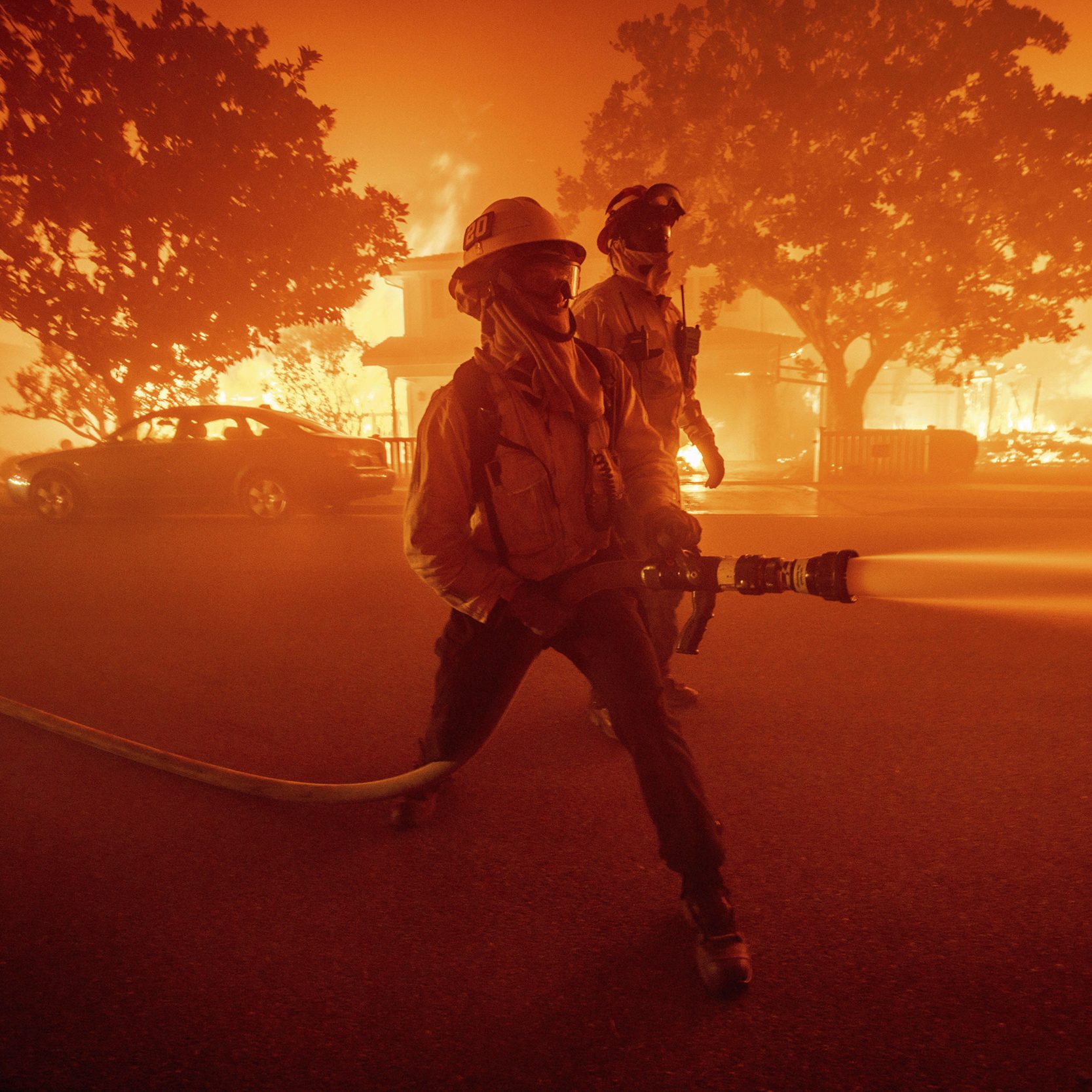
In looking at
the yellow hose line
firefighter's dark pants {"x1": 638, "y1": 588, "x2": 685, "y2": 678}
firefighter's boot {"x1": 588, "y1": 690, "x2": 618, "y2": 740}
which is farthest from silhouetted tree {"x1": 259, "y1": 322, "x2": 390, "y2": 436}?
firefighter's dark pants {"x1": 638, "y1": 588, "x2": 685, "y2": 678}

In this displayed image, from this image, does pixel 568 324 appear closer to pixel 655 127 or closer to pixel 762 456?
pixel 655 127

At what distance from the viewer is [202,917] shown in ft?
8.30

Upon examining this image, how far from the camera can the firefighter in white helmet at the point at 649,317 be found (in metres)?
3.51

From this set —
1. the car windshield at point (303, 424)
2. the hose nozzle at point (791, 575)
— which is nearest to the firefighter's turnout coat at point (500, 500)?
the hose nozzle at point (791, 575)

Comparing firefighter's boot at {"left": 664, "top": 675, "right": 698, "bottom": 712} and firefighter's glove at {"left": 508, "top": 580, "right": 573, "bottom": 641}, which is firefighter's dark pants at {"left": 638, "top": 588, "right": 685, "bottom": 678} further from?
firefighter's glove at {"left": 508, "top": 580, "right": 573, "bottom": 641}

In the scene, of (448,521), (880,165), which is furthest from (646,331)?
(880,165)

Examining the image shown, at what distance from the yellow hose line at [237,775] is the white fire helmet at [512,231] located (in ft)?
5.14

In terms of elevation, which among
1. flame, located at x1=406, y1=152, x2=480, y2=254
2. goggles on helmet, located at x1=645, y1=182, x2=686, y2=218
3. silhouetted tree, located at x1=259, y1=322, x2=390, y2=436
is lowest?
goggles on helmet, located at x1=645, y1=182, x2=686, y2=218

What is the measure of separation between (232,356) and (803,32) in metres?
15.6

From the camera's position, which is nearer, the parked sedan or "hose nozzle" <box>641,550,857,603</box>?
"hose nozzle" <box>641,550,857,603</box>

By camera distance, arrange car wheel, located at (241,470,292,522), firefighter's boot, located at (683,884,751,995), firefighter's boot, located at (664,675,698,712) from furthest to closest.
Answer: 1. car wheel, located at (241,470,292,522)
2. firefighter's boot, located at (664,675,698,712)
3. firefighter's boot, located at (683,884,751,995)

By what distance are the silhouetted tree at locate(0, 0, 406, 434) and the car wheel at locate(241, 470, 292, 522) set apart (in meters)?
8.13

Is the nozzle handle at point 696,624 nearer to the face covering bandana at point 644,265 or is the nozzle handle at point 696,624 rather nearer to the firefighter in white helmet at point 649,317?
the firefighter in white helmet at point 649,317

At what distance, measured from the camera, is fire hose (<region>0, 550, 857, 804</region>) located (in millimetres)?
1999
